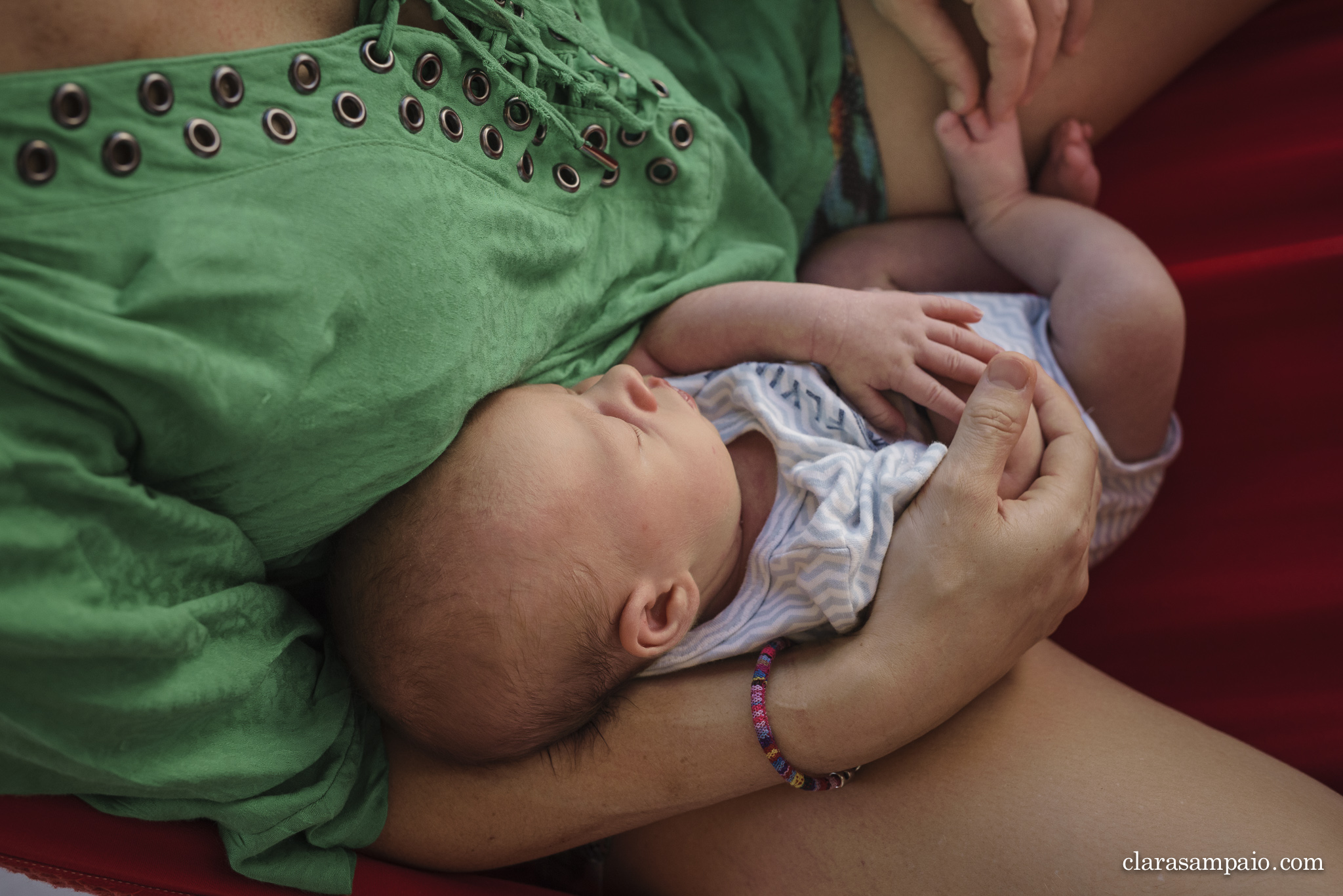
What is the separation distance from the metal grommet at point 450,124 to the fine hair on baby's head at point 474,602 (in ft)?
0.86

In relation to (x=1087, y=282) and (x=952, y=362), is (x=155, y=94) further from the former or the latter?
(x=1087, y=282)

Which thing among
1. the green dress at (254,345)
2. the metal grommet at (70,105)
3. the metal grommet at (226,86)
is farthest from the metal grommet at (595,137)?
the metal grommet at (70,105)

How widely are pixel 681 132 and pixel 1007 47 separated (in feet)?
1.37

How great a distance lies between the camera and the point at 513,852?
90cm

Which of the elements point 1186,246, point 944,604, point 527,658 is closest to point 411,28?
point 527,658

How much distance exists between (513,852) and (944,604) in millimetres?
523

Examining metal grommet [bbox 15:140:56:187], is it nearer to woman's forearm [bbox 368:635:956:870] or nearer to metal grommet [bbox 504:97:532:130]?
metal grommet [bbox 504:97:532:130]

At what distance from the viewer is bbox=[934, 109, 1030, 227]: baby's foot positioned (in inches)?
44.9

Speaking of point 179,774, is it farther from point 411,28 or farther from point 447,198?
point 411,28

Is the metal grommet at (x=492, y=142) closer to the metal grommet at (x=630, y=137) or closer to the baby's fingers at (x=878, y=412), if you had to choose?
the metal grommet at (x=630, y=137)

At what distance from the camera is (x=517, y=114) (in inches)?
33.3

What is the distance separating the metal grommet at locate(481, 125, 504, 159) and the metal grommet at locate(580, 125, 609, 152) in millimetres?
116

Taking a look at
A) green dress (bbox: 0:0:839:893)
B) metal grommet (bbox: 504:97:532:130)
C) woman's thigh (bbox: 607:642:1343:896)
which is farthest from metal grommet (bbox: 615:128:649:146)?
woman's thigh (bbox: 607:642:1343:896)

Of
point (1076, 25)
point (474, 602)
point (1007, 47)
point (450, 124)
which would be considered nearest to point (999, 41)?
point (1007, 47)
